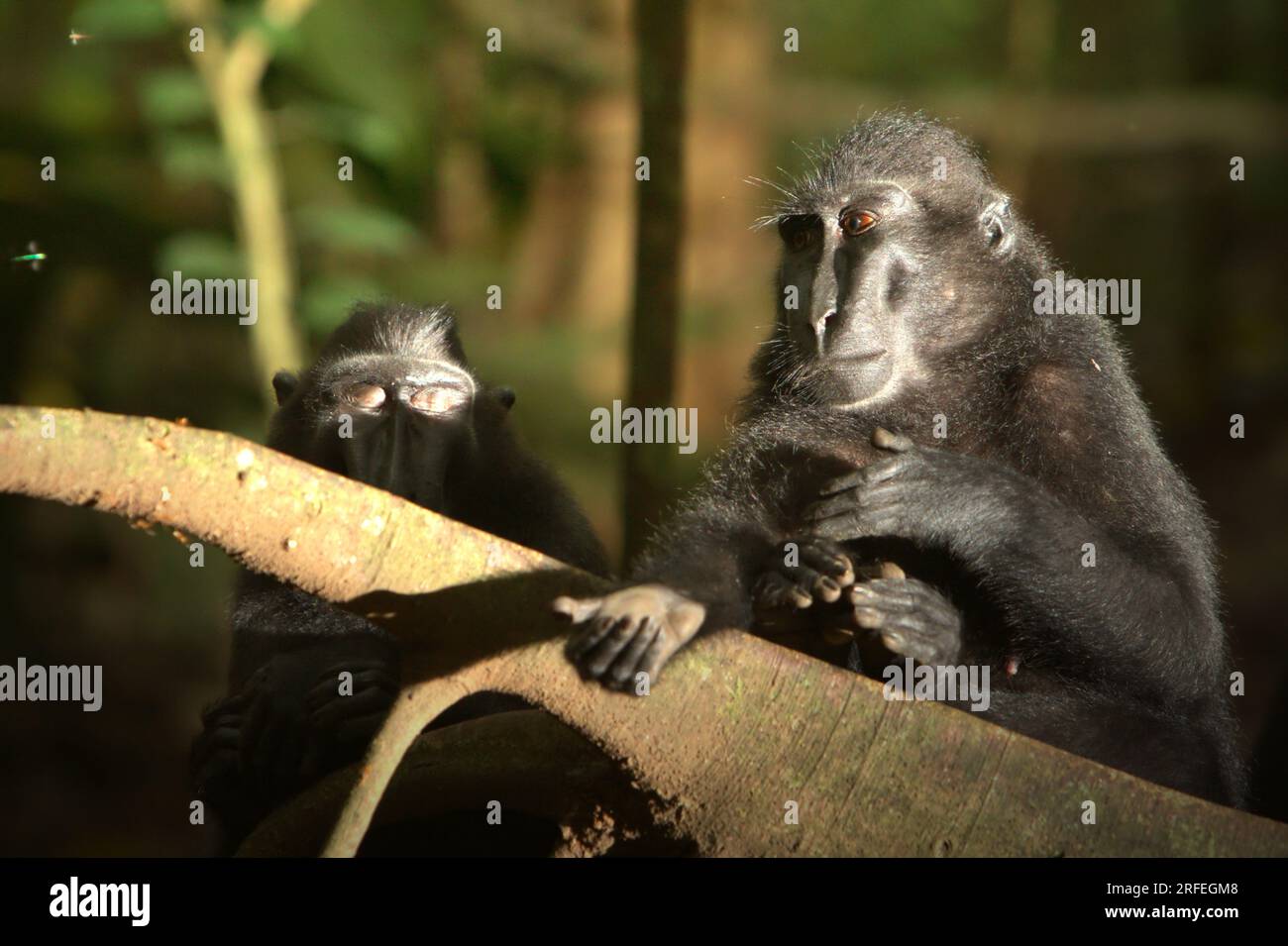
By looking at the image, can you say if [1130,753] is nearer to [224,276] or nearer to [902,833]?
[902,833]

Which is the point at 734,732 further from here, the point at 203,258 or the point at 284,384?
the point at 203,258

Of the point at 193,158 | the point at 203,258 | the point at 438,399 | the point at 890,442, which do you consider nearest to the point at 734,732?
the point at 890,442

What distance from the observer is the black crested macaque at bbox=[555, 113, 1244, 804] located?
4.69 m

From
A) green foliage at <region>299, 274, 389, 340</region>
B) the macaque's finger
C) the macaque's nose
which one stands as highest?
green foliage at <region>299, 274, 389, 340</region>

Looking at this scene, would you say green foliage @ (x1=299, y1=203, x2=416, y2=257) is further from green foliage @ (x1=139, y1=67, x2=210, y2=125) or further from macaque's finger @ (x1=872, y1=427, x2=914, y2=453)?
macaque's finger @ (x1=872, y1=427, x2=914, y2=453)

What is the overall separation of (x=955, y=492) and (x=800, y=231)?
144 centimetres

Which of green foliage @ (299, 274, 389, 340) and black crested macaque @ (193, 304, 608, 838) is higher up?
green foliage @ (299, 274, 389, 340)

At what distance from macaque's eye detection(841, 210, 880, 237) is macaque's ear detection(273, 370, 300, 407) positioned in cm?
263

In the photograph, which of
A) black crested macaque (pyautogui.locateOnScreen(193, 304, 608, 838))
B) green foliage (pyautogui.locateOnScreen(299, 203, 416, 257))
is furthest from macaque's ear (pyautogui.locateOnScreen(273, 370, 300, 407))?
green foliage (pyautogui.locateOnScreen(299, 203, 416, 257))

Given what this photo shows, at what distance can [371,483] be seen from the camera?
581 cm

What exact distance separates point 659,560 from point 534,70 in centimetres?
959

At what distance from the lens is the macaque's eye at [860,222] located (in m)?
5.53

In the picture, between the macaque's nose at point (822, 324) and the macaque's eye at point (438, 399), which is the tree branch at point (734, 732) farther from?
the macaque's eye at point (438, 399)

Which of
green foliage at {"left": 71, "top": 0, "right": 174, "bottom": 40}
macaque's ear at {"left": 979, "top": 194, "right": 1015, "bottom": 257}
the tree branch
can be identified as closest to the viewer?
the tree branch
